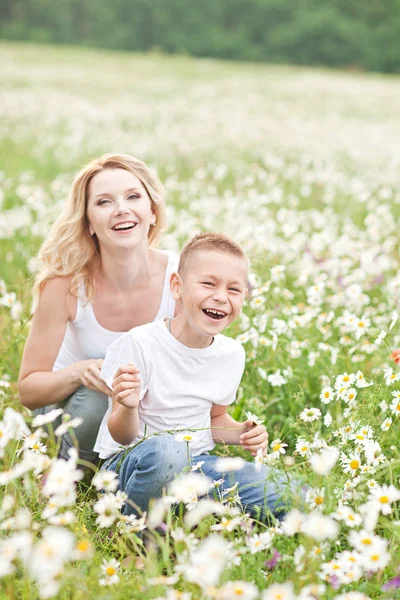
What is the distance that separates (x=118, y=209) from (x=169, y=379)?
28.1 inches

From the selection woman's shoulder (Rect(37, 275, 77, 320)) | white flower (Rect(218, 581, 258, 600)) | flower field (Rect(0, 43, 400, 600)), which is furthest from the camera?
woman's shoulder (Rect(37, 275, 77, 320))

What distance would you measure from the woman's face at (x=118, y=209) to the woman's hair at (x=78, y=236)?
0.04m

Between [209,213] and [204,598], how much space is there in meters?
4.32

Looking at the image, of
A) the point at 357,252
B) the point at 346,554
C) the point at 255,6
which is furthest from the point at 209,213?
the point at 255,6

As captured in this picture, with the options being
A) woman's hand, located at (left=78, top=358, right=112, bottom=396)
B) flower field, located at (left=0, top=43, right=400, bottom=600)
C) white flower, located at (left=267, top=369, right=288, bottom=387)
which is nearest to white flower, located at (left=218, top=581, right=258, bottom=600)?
flower field, located at (left=0, top=43, right=400, bottom=600)

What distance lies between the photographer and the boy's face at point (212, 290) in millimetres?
2621

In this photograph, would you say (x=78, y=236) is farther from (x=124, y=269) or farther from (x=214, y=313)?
(x=214, y=313)

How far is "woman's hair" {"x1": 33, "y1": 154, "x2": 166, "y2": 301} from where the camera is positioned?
10.2 ft

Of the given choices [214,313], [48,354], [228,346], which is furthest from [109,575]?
[48,354]

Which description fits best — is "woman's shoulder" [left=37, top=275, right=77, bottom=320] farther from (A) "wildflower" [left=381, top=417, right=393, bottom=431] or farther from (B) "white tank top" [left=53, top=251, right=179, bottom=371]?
(A) "wildflower" [left=381, top=417, right=393, bottom=431]

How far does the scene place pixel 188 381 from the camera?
110 inches

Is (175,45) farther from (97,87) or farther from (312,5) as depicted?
(97,87)

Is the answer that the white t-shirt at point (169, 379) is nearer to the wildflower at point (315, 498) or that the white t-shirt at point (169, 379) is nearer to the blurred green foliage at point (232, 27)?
the wildflower at point (315, 498)

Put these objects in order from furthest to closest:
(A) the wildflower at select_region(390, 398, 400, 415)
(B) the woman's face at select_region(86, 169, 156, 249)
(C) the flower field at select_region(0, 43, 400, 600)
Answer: (B) the woman's face at select_region(86, 169, 156, 249) → (A) the wildflower at select_region(390, 398, 400, 415) → (C) the flower field at select_region(0, 43, 400, 600)
